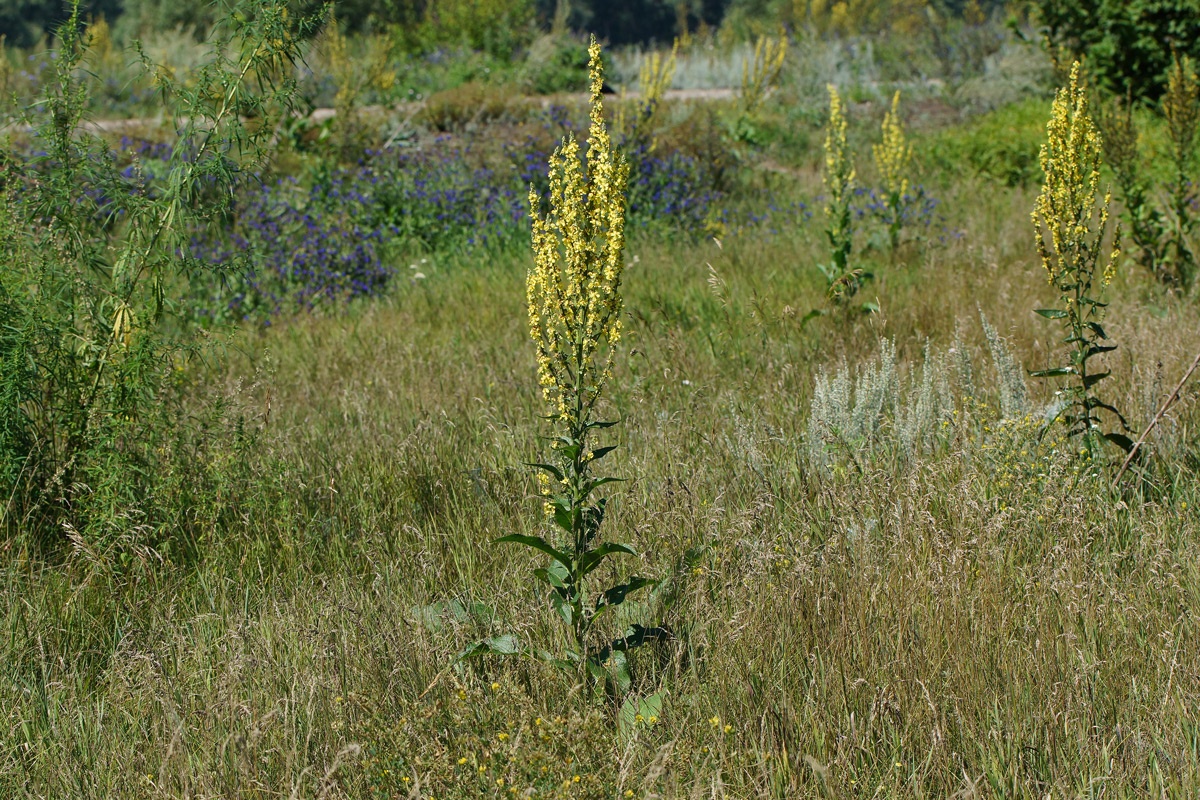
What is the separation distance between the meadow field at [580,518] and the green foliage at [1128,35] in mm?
4304

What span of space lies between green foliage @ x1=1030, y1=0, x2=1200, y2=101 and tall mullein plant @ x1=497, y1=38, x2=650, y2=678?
8099 millimetres

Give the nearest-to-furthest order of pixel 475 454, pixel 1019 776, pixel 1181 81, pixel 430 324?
pixel 1019 776
pixel 475 454
pixel 1181 81
pixel 430 324

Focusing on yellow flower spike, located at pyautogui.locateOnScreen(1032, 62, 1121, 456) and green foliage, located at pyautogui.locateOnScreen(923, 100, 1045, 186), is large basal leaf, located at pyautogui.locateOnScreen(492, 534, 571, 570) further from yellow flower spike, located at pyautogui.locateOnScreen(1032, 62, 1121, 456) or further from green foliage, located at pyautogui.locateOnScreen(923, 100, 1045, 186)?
green foliage, located at pyautogui.locateOnScreen(923, 100, 1045, 186)

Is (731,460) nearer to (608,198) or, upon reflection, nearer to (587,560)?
(587,560)

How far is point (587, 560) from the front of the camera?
244 centimetres

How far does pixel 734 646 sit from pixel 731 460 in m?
1.15

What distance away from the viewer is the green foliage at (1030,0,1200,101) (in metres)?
8.84

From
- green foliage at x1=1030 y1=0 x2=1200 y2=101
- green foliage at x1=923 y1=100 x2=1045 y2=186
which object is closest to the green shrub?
green foliage at x1=923 y1=100 x2=1045 y2=186

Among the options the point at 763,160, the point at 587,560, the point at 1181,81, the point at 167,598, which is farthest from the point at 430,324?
the point at 763,160

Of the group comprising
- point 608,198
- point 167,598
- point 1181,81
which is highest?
point 1181,81

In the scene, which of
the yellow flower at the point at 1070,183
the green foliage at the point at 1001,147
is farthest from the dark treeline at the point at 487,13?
the green foliage at the point at 1001,147

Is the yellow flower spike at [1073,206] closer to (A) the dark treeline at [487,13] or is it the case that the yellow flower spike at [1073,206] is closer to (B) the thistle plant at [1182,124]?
(B) the thistle plant at [1182,124]

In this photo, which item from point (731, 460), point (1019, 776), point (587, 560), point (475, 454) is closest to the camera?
point (1019, 776)

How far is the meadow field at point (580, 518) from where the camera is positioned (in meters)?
2.12
